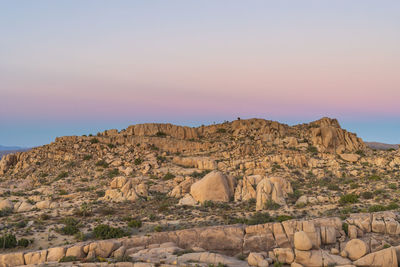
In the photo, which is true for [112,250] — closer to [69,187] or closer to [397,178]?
[69,187]

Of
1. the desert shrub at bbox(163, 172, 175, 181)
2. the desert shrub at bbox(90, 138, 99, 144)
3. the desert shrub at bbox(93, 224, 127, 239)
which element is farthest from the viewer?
the desert shrub at bbox(90, 138, 99, 144)

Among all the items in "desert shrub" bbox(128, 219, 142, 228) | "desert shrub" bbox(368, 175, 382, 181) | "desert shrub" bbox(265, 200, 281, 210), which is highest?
"desert shrub" bbox(368, 175, 382, 181)

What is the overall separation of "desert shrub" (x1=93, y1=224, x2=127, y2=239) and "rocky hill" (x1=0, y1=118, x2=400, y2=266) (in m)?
0.10

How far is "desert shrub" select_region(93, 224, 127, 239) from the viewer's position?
2800 cm

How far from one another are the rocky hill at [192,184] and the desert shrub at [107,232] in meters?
0.10

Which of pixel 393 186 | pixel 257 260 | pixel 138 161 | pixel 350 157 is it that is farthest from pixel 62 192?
pixel 350 157

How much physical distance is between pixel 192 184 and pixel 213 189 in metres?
4.66

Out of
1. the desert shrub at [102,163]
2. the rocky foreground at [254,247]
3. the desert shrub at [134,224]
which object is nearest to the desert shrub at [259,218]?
the rocky foreground at [254,247]

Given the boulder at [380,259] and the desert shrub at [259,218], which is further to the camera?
the desert shrub at [259,218]

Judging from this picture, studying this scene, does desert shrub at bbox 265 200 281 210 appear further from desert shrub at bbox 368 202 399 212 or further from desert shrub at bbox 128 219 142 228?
desert shrub at bbox 128 219 142 228

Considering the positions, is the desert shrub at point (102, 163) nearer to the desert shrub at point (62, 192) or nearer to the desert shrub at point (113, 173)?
the desert shrub at point (113, 173)

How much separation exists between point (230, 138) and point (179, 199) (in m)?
35.3

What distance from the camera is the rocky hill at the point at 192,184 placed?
28.9m

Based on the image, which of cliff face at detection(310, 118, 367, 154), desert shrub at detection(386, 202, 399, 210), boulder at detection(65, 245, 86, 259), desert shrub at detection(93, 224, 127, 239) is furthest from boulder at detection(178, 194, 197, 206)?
cliff face at detection(310, 118, 367, 154)
